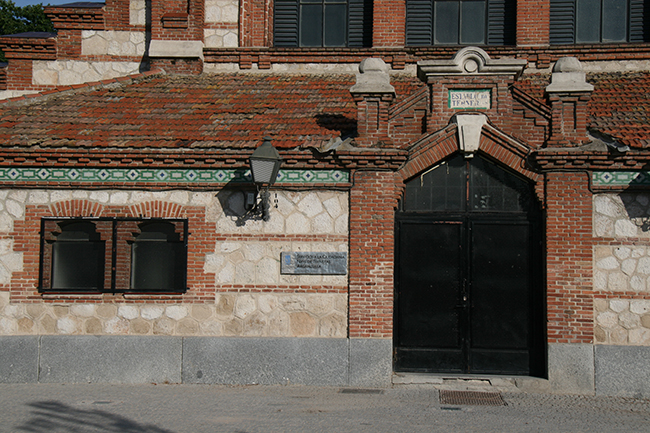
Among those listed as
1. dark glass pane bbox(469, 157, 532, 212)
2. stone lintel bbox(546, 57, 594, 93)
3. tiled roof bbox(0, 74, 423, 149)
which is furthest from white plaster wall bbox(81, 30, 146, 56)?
stone lintel bbox(546, 57, 594, 93)

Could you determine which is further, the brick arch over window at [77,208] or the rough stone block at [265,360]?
the brick arch over window at [77,208]

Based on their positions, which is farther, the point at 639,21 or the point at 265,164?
the point at 639,21

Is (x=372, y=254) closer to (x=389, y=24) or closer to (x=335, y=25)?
(x=389, y=24)

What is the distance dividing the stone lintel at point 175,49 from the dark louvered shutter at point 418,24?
15.0 ft

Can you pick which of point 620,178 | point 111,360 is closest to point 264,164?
point 111,360

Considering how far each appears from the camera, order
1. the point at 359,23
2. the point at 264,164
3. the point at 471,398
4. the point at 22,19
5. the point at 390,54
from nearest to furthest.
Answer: the point at 471,398, the point at 264,164, the point at 390,54, the point at 359,23, the point at 22,19

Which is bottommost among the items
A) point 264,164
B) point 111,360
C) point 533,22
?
point 111,360

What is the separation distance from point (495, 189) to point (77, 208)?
6.77 meters

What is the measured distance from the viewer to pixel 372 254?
9117 mm

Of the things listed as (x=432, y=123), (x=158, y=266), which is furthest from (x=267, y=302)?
(x=432, y=123)

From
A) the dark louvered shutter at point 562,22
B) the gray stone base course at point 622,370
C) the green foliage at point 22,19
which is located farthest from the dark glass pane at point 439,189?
the green foliage at point 22,19

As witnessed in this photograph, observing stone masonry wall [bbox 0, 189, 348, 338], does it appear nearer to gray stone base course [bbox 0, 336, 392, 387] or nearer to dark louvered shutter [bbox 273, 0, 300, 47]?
gray stone base course [bbox 0, 336, 392, 387]

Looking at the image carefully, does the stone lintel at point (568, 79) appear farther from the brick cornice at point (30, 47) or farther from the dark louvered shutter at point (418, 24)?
the brick cornice at point (30, 47)

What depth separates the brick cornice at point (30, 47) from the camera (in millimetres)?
12305
